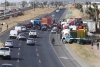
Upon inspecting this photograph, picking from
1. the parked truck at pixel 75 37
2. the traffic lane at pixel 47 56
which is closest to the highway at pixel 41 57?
the traffic lane at pixel 47 56

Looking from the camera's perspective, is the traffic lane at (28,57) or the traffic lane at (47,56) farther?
the traffic lane at (47,56)

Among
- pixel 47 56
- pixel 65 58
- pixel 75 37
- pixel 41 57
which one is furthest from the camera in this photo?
pixel 75 37

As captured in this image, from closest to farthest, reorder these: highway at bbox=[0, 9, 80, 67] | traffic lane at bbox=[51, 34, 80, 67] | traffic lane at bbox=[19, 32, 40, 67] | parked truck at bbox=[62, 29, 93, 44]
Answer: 1. traffic lane at bbox=[19, 32, 40, 67]
2. highway at bbox=[0, 9, 80, 67]
3. traffic lane at bbox=[51, 34, 80, 67]
4. parked truck at bbox=[62, 29, 93, 44]

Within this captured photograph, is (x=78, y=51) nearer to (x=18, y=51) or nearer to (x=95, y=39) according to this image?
(x=18, y=51)

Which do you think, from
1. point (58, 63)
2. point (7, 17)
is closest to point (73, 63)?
point (58, 63)

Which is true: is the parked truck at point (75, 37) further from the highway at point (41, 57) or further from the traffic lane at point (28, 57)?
the traffic lane at point (28, 57)

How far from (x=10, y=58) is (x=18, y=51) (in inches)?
362

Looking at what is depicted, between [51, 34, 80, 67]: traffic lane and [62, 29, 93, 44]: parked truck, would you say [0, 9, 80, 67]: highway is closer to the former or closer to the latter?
[51, 34, 80, 67]: traffic lane

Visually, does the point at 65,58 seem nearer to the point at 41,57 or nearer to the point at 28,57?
the point at 41,57

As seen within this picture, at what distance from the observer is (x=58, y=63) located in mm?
44031

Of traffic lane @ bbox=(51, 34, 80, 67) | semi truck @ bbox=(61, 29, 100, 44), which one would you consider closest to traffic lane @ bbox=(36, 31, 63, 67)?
traffic lane @ bbox=(51, 34, 80, 67)

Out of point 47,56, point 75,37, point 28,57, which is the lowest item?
point 47,56

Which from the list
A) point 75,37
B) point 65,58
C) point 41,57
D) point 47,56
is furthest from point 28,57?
point 75,37

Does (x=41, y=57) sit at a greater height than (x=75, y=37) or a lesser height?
lesser
